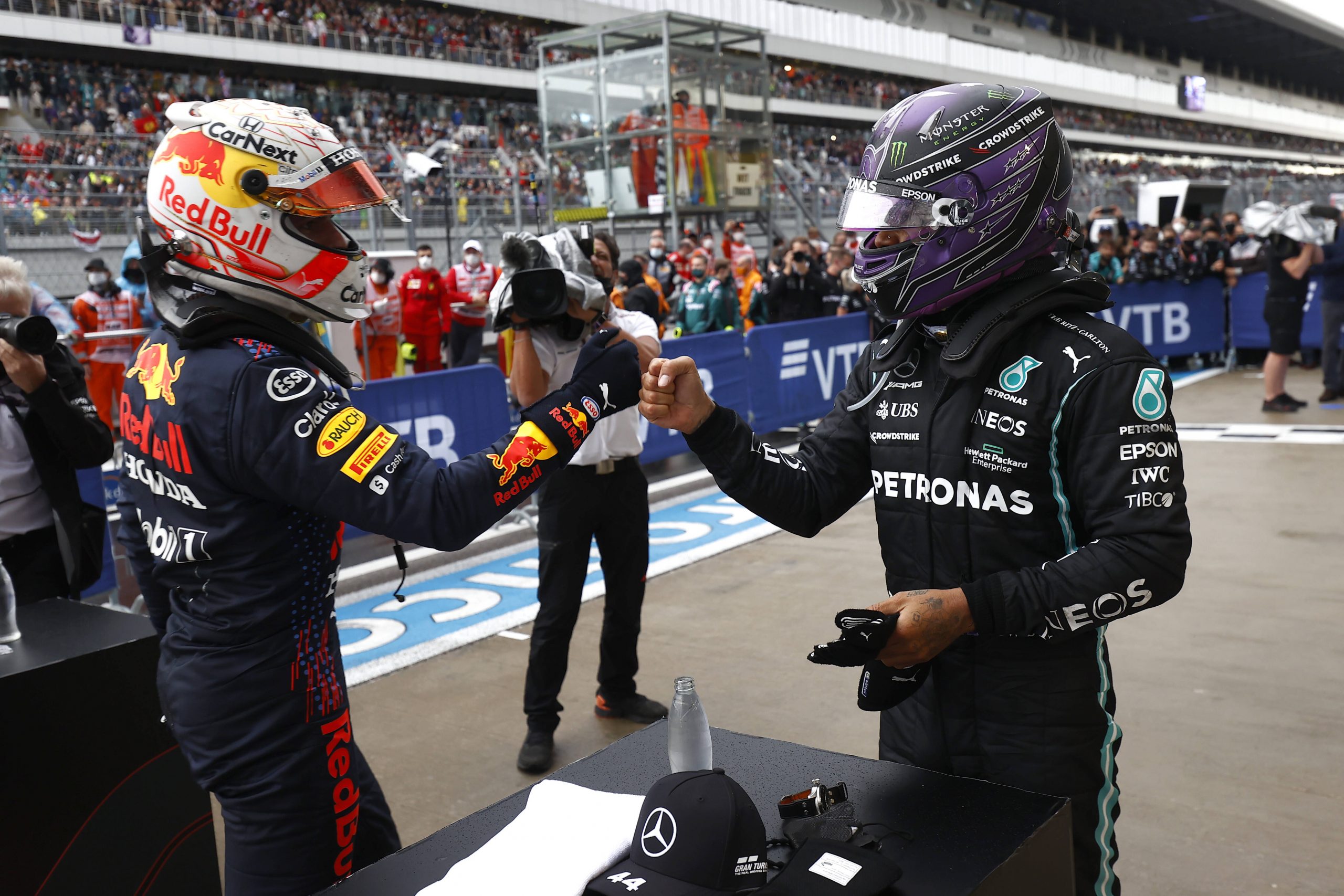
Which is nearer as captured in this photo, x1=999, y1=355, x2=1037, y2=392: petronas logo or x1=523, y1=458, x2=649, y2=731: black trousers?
x1=999, y1=355, x2=1037, y2=392: petronas logo

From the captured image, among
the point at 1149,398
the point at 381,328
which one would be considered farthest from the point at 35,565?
the point at 381,328

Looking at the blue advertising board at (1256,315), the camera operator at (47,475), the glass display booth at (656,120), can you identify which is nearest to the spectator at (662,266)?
the glass display booth at (656,120)

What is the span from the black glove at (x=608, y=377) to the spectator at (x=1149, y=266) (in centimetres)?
1279

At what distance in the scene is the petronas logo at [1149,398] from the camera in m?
1.75

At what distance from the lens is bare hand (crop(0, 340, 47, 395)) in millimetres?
3494

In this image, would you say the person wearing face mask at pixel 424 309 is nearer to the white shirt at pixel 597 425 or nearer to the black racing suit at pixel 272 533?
the white shirt at pixel 597 425

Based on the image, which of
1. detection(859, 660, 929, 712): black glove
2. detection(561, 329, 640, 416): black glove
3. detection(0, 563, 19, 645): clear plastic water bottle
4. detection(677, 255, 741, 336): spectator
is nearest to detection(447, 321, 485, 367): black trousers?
detection(677, 255, 741, 336): spectator

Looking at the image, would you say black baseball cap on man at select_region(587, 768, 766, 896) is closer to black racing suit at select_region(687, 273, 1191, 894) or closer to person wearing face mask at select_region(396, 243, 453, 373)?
black racing suit at select_region(687, 273, 1191, 894)

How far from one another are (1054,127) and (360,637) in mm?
4509

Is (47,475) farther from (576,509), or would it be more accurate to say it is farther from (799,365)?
(799,365)

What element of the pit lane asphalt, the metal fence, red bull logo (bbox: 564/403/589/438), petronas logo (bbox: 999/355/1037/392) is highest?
the metal fence

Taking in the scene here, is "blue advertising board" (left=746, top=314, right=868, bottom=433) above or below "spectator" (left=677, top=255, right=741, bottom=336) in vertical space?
below

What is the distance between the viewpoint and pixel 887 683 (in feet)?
6.11

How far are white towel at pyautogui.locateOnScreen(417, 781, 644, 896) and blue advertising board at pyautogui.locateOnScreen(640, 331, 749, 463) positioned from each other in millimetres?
6999
